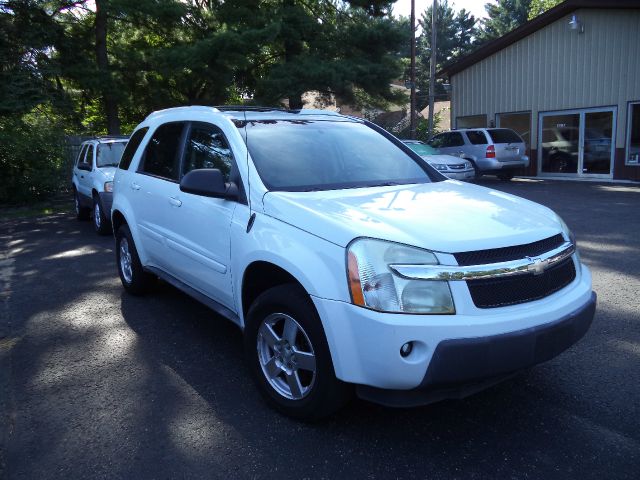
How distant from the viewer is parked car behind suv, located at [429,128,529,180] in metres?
16.8

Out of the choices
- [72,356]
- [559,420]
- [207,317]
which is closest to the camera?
[559,420]

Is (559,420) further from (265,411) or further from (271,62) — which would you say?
(271,62)

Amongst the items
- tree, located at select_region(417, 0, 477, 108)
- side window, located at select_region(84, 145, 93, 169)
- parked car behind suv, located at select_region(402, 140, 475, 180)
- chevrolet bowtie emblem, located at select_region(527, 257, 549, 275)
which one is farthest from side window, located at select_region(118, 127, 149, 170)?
tree, located at select_region(417, 0, 477, 108)

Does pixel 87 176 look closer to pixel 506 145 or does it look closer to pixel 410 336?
pixel 410 336

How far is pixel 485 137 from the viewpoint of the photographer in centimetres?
1702

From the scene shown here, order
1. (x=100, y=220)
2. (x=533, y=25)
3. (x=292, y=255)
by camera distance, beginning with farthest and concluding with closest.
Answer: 1. (x=533, y=25)
2. (x=100, y=220)
3. (x=292, y=255)

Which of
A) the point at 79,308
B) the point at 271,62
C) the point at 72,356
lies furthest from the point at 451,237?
the point at 271,62

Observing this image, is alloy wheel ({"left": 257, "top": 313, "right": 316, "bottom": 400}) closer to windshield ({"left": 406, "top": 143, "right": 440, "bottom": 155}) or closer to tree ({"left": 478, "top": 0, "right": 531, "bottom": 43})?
windshield ({"left": 406, "top": 143, "right": 440, "bottom": 155})

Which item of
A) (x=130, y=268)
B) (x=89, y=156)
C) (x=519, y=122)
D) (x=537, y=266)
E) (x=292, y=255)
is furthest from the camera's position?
(x=519, y=122)

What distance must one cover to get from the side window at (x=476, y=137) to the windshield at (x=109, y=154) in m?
11.1

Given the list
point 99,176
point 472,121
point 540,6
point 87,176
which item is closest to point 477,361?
point 99,176

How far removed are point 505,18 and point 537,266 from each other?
72.3m

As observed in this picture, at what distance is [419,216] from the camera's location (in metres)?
2.95

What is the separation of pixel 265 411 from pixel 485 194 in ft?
6.50
